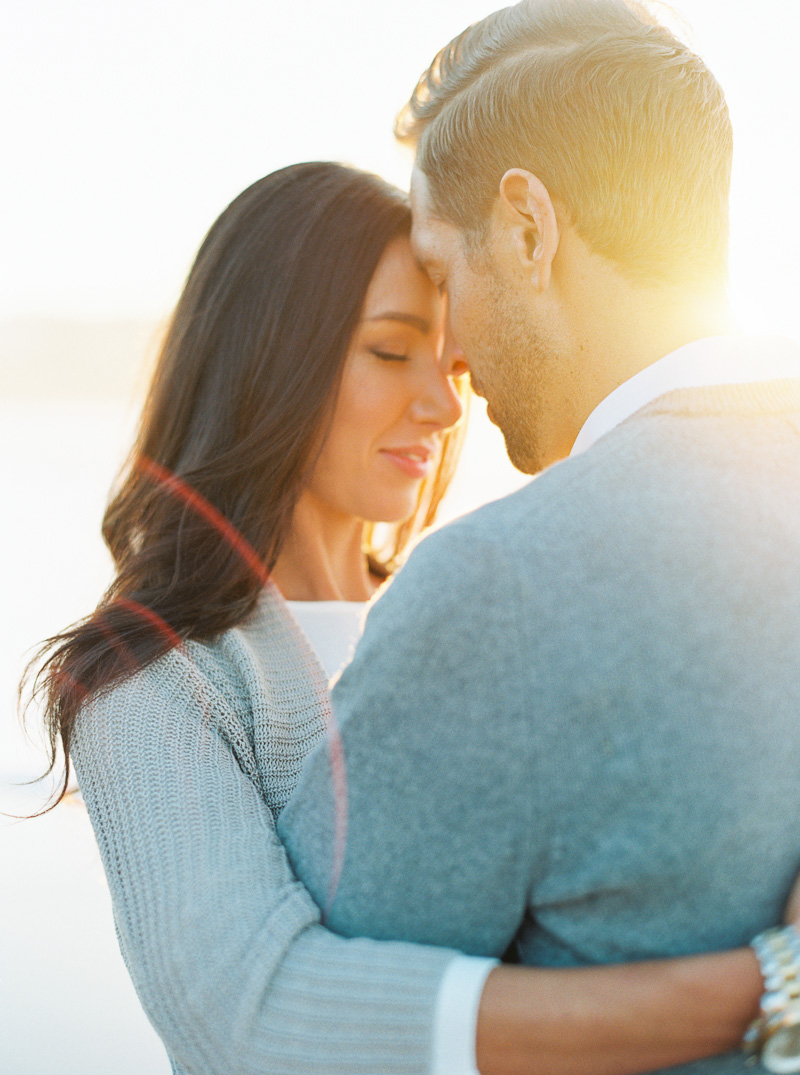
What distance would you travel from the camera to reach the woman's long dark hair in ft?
5.57

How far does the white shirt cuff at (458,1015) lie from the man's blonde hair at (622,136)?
85 cm

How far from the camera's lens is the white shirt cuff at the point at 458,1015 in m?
0.85

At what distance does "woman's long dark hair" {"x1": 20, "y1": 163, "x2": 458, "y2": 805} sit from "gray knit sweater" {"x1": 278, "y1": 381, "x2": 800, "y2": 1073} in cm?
82

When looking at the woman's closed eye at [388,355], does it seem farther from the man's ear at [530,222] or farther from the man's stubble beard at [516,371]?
the man's ear at [530,222]

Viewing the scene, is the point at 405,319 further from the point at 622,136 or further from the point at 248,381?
the point at 622,136

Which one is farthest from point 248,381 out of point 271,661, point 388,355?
point 271,661

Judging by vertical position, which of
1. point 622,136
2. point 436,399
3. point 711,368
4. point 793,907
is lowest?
point 793,907

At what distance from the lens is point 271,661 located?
5.05 feet

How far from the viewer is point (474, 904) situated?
Answer: 855 millimetres

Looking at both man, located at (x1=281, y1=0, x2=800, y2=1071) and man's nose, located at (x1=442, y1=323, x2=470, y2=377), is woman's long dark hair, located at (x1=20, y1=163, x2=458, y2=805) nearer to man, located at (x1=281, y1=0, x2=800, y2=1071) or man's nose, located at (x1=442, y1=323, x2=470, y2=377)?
man's nose, located at (x1=442, y1=323, x2=470, y2=377)

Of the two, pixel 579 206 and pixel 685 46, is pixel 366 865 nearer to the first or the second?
pixel 579 206

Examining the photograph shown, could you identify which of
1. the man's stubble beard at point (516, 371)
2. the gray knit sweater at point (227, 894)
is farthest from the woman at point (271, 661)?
the man's stubble beard at point (516, 371)

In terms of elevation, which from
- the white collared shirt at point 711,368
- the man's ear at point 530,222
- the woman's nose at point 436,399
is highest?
the man's ear at point 530,222

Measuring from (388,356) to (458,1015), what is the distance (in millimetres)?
1322
